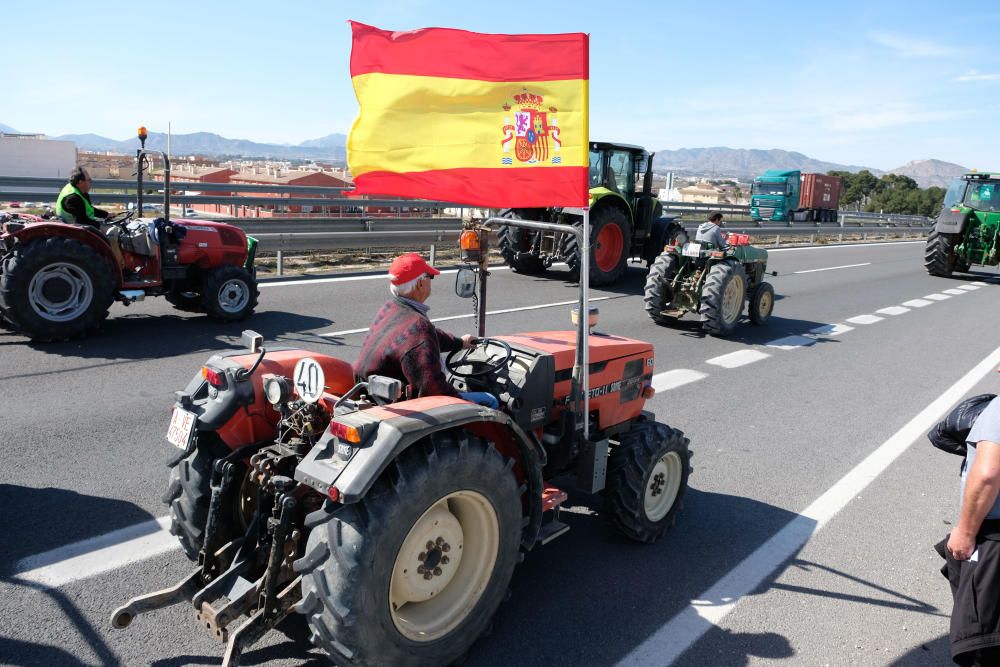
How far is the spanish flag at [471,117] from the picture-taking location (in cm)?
335

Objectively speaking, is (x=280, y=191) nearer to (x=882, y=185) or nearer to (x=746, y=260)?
(x=746, y=260)

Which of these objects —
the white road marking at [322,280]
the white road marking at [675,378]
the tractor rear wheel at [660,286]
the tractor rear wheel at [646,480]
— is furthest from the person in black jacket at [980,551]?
the white road marking at [322,280]

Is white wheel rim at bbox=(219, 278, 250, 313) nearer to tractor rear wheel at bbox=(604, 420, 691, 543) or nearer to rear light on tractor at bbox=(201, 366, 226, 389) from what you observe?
rear light on tractor at bbox=(201, 366, 226, 389)

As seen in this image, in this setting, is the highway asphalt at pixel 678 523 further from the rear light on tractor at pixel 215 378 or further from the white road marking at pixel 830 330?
the white road marking at pixel 830 330

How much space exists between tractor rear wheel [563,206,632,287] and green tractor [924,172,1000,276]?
33.9 ft

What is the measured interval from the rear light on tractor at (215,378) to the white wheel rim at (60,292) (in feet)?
17.1

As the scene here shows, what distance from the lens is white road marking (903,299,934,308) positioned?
1434cm

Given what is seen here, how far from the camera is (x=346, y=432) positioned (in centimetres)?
270

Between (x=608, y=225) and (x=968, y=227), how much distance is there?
11.5 meters

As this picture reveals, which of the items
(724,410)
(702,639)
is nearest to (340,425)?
(702,639)

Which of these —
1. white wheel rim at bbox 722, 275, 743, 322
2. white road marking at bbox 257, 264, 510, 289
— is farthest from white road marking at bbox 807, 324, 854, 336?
white road marking at bbox 257, 264, 510, 289

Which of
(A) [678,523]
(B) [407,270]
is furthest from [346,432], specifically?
(A) [678,523]

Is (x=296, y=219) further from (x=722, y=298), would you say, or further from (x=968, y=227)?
(x=968, y=227)

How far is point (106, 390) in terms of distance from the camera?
243 inches
